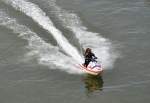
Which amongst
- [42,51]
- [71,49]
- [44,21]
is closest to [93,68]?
[71,49]

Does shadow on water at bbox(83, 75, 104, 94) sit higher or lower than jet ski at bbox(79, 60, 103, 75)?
lower

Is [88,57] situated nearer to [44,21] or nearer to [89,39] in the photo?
[89,39]

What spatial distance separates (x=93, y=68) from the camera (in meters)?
32.4

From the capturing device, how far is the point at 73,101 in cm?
3033

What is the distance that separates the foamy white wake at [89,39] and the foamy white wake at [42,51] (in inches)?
98.9

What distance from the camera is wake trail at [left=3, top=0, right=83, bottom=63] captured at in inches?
1421

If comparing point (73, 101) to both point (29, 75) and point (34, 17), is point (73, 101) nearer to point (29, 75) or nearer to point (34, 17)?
point (29, 75)

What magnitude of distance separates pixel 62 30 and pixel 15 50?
4.94m

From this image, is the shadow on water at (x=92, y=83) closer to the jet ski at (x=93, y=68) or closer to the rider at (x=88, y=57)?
the jet ski at (x=93, y=68)

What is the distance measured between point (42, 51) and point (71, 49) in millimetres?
2521

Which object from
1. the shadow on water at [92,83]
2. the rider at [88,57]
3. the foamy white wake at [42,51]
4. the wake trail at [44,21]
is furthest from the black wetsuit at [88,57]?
the wake trail at [44,21]

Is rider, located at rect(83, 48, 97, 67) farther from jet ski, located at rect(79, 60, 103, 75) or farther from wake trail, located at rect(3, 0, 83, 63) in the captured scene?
wake trail, located at rect(3, 0, 83, 63)

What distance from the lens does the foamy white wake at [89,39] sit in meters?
35.0

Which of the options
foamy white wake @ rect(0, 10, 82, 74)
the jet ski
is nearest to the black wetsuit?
the jet ski
